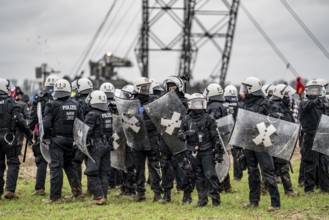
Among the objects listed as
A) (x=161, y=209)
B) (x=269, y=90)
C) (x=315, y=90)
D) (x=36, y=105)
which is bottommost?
(x=161, y=209)

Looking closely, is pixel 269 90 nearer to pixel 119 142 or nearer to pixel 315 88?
pixel 315 88

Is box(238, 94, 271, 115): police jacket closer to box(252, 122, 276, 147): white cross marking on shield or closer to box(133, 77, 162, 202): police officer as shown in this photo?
box(252, 122, 276, 147): white cross marking on shield

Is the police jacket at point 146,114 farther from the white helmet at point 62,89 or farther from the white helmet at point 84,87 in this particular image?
the white helmet at point 84,87

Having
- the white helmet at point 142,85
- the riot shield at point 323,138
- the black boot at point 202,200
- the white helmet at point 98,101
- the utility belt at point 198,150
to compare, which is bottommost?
the black boot at point 202,200

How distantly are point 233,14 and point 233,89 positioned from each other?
84.0 feet

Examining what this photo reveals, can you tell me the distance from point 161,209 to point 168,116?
1.94 m

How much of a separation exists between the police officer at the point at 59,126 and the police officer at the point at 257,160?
3.69 m

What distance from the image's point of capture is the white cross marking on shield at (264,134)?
12328 millimetres

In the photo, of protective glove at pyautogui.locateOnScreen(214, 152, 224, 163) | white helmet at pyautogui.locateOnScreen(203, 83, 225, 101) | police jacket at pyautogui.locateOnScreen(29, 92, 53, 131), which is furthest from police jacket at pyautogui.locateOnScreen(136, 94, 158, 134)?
police jacket at pyautogui.locateOnScreen(29, 92, 53, 131)

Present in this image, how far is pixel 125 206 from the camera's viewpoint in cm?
1322

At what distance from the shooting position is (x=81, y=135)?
43.6ft

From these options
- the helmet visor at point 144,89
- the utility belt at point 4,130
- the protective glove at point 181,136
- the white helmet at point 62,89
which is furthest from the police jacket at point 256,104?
the utility belt at point 4,130

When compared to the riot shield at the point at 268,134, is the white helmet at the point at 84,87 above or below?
above

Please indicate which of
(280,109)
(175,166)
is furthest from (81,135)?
(280,109)
